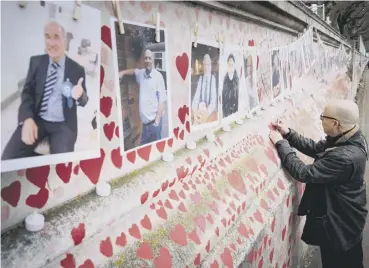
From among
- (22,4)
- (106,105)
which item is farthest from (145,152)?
(22,4)

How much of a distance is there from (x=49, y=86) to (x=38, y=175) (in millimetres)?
252

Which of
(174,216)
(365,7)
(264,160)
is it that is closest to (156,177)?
(174,216)

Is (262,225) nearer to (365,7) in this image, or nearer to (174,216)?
(174,216)

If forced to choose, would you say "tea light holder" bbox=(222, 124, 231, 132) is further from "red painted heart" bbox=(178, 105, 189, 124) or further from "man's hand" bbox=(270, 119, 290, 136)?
"man's hand" bbox=(270, 119, 290, 136)

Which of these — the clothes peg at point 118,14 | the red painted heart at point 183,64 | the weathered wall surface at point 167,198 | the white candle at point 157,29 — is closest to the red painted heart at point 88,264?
the weathered wall surface at point 167,198

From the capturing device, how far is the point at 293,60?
3.51m

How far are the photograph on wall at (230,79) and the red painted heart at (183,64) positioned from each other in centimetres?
35

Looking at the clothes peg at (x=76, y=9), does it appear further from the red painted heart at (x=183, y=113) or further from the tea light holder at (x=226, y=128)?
the tea light holder at (x=226, y=128)

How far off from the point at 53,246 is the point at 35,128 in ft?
1.03

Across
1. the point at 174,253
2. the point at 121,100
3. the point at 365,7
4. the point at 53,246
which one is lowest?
the point at 174,253

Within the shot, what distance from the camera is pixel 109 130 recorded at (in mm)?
1189

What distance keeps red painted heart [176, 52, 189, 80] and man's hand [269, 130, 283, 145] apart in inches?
40.7

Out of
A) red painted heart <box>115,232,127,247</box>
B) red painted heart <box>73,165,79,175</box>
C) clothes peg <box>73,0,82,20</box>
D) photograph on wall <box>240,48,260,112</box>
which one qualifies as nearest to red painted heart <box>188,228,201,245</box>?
red painted heart <box>115,232,127,247</box>

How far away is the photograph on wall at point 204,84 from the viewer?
1.69 meters
